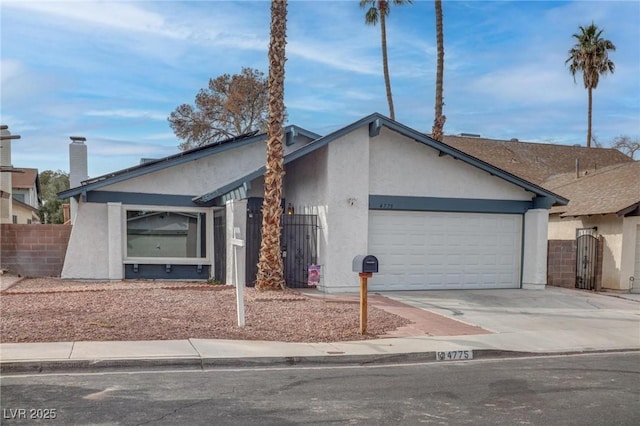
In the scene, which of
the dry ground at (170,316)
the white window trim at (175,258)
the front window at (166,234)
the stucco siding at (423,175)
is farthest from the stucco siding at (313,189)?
the front window at (166,234)

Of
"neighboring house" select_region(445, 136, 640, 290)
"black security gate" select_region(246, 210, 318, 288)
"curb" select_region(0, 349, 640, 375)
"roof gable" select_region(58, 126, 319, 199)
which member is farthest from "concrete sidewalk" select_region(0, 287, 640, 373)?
"roof gable" select_region(58, 126, 319, 199)

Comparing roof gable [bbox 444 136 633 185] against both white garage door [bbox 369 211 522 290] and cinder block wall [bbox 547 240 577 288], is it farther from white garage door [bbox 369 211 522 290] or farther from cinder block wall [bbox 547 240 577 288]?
white garage door [bbox 369 211 522 290]

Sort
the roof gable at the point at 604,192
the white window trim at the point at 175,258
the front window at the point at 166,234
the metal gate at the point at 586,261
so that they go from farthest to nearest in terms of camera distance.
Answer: the metal gate at the point at 586,261 < the roof gable at the point at 604,192 < the front window at the point at 166,234 < the white window trim at the point at 175,258

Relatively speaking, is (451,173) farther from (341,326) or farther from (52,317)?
(52,317)

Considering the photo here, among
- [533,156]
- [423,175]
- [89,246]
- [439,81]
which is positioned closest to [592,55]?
[533,156]

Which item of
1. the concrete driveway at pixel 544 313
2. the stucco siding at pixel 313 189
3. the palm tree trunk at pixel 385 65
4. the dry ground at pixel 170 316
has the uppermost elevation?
the palm tree trunk at pixel 385 65

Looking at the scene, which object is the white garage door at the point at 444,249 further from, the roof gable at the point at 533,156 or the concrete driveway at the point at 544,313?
the roof gable at the point at 533,156

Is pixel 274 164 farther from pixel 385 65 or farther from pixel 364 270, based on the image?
pixel 385 65

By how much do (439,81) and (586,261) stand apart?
31.9 ft

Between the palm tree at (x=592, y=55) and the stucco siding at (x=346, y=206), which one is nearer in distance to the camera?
the stucco siding at (x=346, y=206)

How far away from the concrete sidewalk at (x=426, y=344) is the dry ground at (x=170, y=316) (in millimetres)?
494

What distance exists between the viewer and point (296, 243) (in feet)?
52.4

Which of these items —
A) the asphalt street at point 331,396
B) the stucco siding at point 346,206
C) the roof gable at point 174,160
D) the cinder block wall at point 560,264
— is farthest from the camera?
the cinder block wall at point 560,264

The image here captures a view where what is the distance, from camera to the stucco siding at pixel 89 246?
1689 cm
